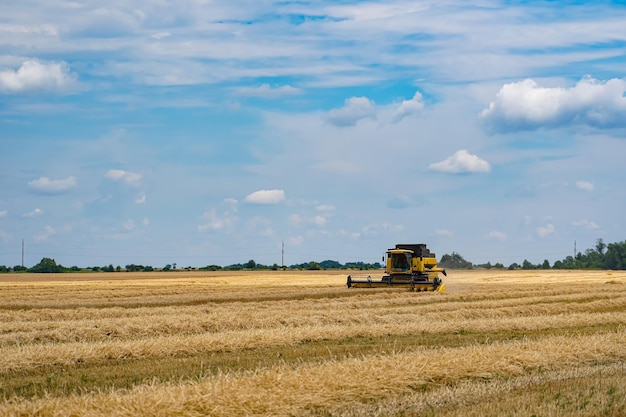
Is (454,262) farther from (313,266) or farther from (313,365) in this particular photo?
(313,365)

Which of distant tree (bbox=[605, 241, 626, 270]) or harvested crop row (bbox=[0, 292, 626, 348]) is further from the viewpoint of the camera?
distant tree (bbox=[605, 241, 626, 270])

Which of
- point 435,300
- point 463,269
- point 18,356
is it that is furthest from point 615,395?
point 463,269

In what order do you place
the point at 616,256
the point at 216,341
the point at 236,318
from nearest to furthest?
the point at 216,341 → the point at 236,318 → the point at 616,256

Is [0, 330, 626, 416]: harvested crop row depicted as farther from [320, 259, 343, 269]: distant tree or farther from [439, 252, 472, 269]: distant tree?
[320, 259, 343, 269]: distant tree

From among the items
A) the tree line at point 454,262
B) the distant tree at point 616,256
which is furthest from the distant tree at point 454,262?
the distant tree at point 616,256

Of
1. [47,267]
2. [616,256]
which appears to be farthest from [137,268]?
[616,256]

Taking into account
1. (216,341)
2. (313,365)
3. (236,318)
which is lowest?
(313,365)

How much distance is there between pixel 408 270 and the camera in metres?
42.3

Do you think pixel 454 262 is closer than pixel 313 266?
Yes

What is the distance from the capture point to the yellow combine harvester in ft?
136

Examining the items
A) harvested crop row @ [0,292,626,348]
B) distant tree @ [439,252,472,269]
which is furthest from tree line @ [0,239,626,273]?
harvested crop row @ [0,292,626,348]

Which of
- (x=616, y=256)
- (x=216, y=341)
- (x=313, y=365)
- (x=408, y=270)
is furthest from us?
(x=616, y=256)

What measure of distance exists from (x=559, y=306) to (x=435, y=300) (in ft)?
18.4

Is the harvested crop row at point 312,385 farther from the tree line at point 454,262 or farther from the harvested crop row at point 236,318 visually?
the tree line at point 454,262
